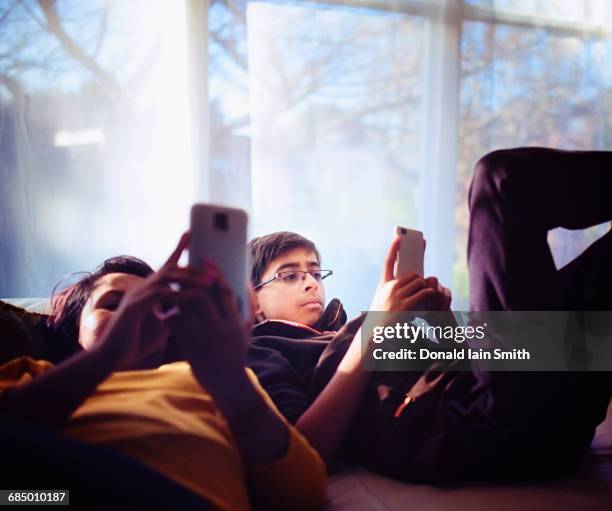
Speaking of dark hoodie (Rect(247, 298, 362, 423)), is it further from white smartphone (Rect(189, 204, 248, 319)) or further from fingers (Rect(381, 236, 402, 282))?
white smartphone (Rect(189, 204, 248, 319))

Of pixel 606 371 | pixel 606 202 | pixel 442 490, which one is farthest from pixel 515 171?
pixel 442 490

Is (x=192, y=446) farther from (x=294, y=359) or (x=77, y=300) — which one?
(x=77, y=300)

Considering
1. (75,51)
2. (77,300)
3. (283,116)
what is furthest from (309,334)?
(75,51)

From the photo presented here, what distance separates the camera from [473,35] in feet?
7.62

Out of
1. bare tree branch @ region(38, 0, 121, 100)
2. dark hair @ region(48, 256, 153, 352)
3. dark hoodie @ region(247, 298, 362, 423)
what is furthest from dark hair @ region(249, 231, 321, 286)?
bare tree branch @ region(38, 0, 121, 100)

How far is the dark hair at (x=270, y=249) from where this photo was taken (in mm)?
1187

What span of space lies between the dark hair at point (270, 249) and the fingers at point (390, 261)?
321mm

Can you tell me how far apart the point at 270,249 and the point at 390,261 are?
363 mm

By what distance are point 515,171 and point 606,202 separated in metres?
0.13

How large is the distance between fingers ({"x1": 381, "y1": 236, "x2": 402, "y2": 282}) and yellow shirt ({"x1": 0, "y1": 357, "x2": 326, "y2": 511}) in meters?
0.34

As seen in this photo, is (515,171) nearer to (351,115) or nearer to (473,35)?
(351,115)

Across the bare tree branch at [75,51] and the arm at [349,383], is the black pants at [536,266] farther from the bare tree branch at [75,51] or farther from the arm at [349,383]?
the bare tree branch at [75,51]

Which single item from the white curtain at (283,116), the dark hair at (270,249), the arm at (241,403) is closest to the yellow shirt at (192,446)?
the arm at (241,403)

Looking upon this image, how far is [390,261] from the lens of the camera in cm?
91
